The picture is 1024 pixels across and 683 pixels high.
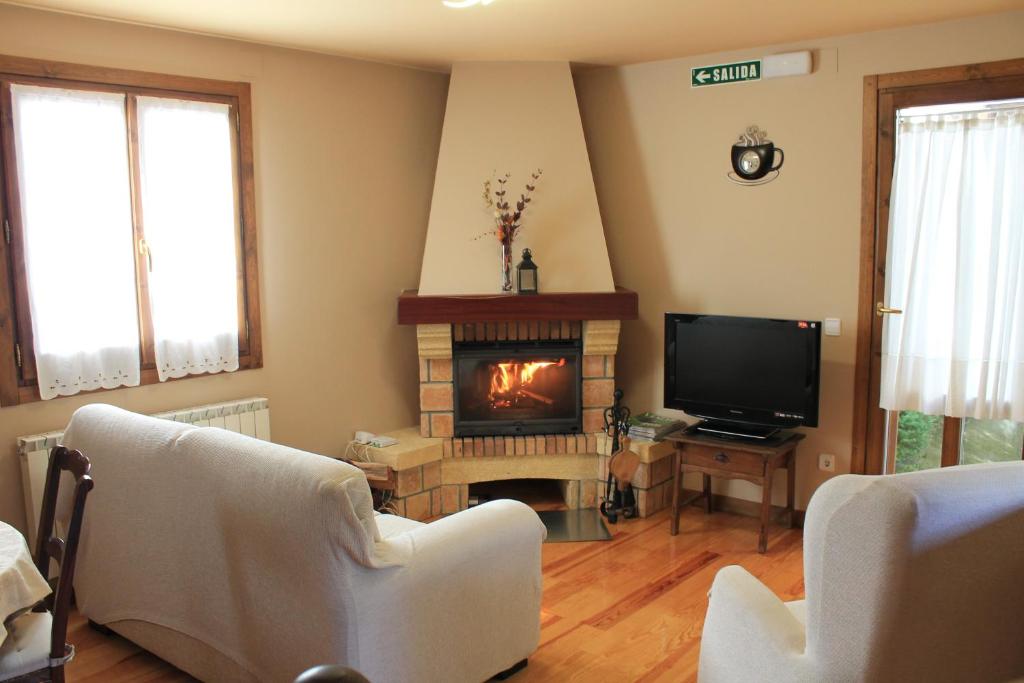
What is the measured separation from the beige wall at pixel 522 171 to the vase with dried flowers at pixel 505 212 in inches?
1.3

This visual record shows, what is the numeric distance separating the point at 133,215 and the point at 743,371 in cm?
311

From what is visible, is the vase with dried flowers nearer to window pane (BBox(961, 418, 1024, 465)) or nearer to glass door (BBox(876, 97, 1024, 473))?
glass door (BBox(876, 97, 1024, 473))

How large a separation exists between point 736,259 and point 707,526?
4.95 ft

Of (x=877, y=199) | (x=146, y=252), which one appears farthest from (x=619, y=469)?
(x=146, y=252)

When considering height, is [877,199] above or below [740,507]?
above

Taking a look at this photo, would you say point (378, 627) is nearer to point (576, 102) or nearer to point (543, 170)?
point (543, 170)

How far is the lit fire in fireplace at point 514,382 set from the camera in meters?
5.06

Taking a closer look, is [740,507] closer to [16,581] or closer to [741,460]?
[741,460]

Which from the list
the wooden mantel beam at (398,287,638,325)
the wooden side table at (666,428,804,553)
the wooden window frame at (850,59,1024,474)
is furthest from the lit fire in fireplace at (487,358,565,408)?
the wooden window frame at (850,59,1024,474)

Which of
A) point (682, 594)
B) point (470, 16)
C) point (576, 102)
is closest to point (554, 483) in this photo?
point (682, 594)

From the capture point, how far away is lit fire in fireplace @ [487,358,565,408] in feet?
16.6

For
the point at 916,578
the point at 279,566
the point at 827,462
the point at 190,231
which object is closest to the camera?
the point at 916,578

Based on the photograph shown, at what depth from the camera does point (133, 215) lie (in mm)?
4047

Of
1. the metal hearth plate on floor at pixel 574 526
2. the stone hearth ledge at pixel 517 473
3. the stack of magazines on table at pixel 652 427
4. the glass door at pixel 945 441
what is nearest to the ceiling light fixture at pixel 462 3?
the stone hearth ledge at pixel 517 473
